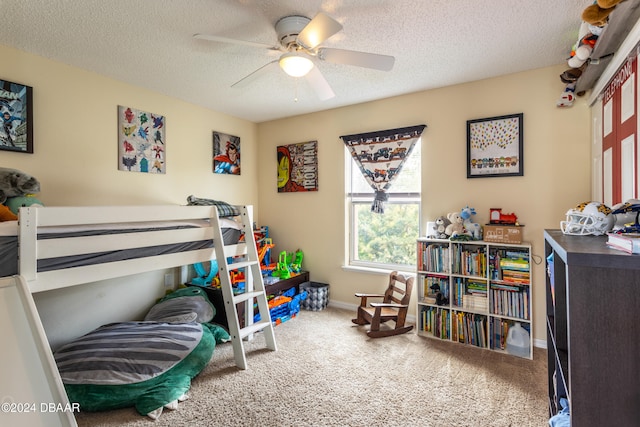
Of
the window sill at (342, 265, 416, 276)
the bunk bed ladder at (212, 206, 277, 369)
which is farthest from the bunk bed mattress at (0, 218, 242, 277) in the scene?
the window sill at (342, 265, 416, 276)

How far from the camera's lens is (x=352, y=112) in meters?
3.62

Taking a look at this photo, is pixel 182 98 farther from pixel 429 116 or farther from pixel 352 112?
pixel 429 116

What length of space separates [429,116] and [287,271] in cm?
233

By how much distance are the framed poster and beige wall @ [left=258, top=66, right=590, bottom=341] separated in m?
2.46

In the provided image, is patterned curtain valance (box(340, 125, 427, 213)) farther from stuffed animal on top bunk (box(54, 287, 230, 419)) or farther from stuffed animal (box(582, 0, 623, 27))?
stuffed animal on top bunk (box(54, 287, 230, 419))

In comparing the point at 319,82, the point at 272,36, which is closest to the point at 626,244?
the point at 319,82

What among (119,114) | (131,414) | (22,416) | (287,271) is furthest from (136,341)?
(119,114)

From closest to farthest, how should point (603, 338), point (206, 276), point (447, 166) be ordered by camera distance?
1. point (603, 338)
2. point (447, 166)
3. point (206, 276)

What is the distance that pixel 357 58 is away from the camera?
1.87m

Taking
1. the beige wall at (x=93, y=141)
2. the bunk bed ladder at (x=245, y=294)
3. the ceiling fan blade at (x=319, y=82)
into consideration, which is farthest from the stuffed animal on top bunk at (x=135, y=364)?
the ceiling fan blade at (x=319, y=82)

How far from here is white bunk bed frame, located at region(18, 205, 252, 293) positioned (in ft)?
4.98

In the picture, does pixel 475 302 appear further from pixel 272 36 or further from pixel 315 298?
pixel 272 36

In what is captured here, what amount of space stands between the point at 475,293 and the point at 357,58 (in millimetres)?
2201

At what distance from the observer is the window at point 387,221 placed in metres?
3.34
